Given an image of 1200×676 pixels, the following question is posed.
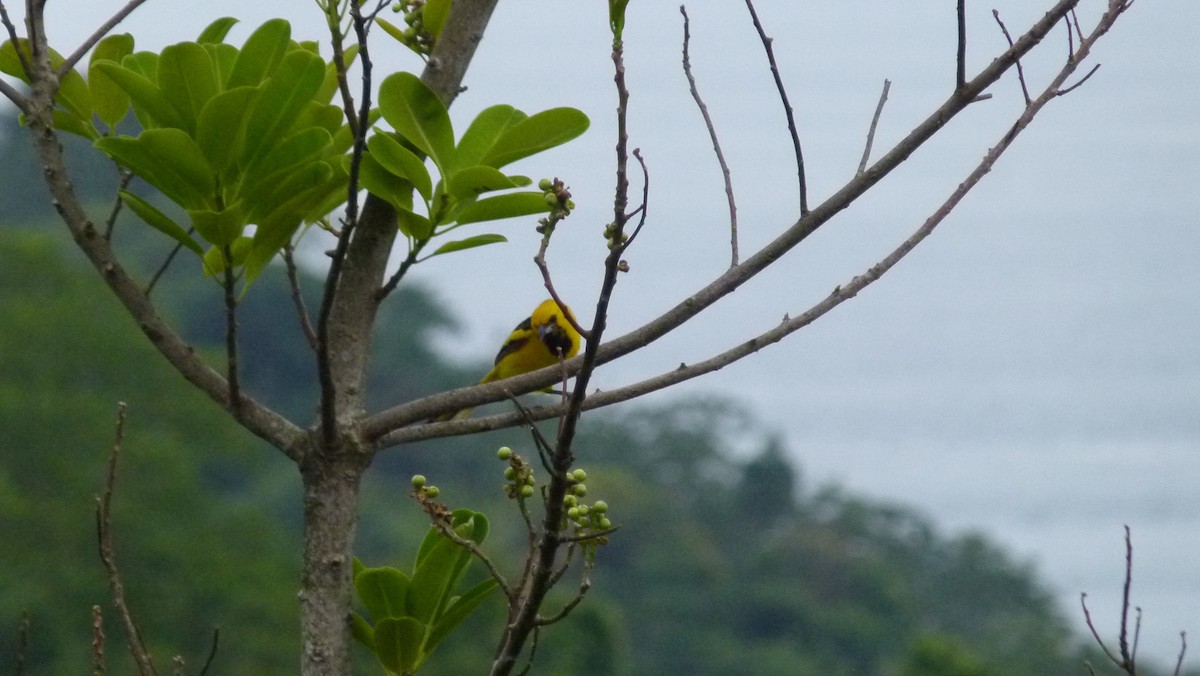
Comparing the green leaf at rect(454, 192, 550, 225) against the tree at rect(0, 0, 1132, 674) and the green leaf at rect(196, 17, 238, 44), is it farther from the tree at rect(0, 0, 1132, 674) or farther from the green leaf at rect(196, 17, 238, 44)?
the green leaf at rect(196, 17, 238, 44)

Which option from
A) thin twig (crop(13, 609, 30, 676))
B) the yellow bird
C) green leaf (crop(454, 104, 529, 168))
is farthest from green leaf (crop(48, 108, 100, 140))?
the yellow bird

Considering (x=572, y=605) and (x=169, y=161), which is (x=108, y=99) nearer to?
(x=169, y=161)

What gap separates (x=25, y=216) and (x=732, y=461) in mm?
37627

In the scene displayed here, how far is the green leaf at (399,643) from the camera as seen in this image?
2.06 m

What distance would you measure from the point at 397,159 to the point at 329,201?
16 cm

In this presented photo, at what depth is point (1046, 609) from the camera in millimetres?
61938

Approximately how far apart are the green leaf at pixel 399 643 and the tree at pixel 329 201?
156 mm

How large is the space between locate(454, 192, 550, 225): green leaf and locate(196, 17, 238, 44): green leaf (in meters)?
0.48

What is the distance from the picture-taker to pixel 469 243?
7.32ft

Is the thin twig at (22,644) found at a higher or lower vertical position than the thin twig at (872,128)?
lower

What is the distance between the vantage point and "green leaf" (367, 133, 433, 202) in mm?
2025

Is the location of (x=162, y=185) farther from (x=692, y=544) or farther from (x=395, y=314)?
(x=395, y=314)

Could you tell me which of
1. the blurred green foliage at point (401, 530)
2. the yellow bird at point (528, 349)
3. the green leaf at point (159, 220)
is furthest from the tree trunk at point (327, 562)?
the blurred green foliage at point (401, 530)

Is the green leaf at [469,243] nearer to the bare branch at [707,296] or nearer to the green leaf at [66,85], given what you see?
the bare branch at [707,296]
